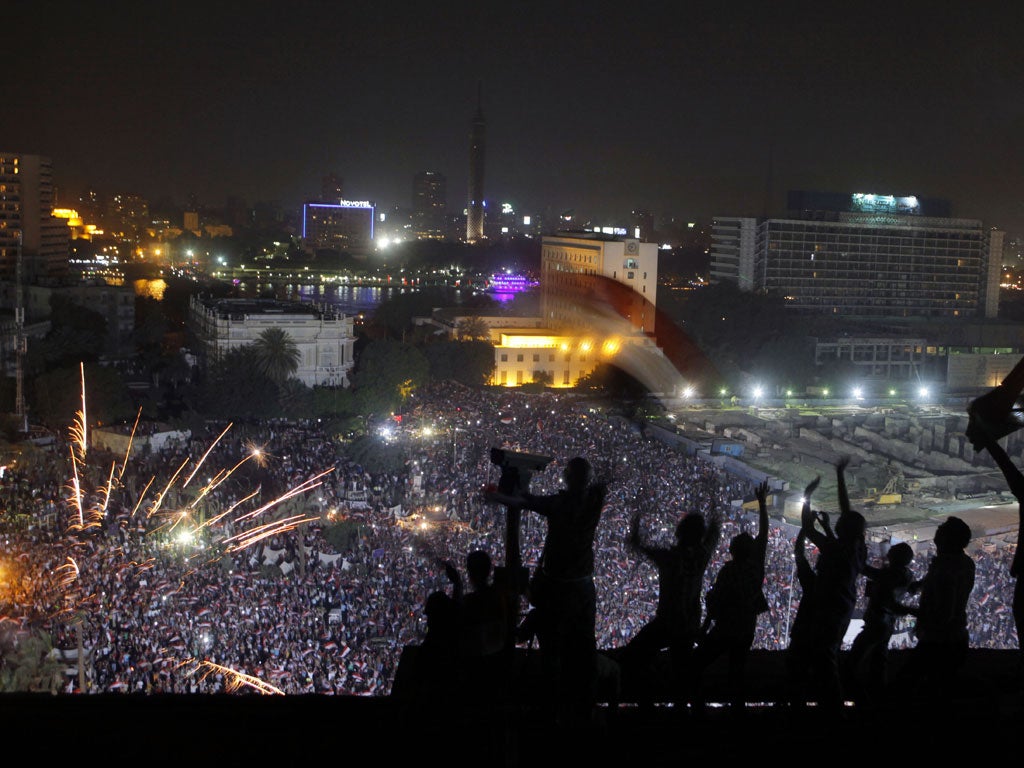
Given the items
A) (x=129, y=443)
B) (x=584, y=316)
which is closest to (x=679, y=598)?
(x=129, y=443)

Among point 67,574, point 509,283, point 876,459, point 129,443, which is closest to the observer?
point 67,574

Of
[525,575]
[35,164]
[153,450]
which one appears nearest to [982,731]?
[525,575]

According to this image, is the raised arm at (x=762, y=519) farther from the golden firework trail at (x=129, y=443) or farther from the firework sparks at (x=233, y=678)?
the golden firework trail at (x=129, y=443)

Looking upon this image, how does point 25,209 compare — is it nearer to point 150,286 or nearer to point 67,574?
point 150,286

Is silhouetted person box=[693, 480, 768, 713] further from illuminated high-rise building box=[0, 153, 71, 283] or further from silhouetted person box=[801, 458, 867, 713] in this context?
illuminated high-rise building box=[0, 153, 71, 283]

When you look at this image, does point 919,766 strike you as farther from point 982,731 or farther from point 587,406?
point 587,406

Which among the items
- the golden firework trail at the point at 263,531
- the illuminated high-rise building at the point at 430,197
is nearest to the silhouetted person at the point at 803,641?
the golden firework trail at the point at 263,531
